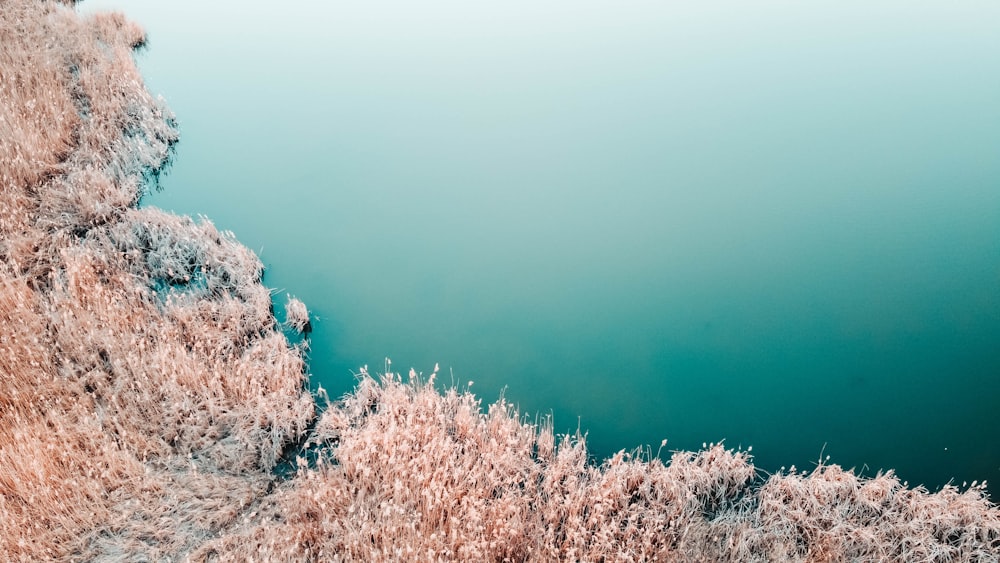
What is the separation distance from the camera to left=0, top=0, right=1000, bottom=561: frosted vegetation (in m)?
4.33

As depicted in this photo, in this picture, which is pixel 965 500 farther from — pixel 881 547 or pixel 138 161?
pixel 138 161

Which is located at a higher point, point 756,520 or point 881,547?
point 756,520

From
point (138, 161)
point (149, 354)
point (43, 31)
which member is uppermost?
point (43, 31)

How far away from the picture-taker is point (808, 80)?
13.4m

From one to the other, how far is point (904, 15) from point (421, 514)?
19367 mm

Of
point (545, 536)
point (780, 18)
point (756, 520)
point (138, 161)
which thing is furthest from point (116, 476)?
point (780, 18)

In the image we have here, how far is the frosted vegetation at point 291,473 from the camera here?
170 inches

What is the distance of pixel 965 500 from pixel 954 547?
1.43 ft

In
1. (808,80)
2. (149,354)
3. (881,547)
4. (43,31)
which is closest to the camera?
(881,547)

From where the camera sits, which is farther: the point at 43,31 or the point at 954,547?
the point at 43,31

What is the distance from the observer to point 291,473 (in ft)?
16.8

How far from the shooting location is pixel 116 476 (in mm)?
4688

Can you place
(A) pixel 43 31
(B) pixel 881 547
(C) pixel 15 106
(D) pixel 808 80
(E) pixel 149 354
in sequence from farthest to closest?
(D) pixel 808 80 → (A) pixel 43 31 → (C) pixel 15 106 → (E) pixel 149 354 → (B) pixel 881 547

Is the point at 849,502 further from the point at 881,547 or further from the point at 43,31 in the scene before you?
the point at 43,31
